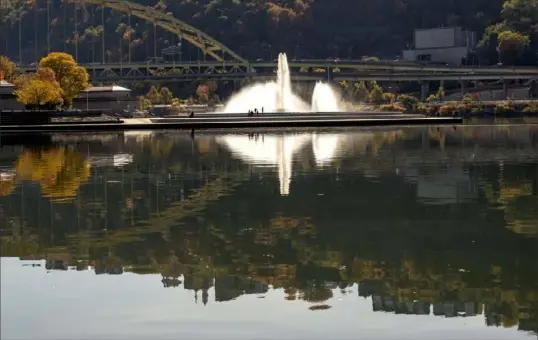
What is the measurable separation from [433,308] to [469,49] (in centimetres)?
17252

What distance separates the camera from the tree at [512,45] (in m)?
166

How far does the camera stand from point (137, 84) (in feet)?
549

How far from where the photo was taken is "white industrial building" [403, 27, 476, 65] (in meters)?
180

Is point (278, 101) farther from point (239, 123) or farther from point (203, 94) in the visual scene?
point (203, 94)

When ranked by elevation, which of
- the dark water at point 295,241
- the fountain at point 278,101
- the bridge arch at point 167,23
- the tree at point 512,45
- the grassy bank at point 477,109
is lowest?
the dark water at point 295,241

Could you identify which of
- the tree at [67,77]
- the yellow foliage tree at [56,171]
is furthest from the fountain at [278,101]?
the yellow foliage tree at [56,171]

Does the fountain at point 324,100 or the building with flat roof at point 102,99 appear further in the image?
the fountain at point 324,100

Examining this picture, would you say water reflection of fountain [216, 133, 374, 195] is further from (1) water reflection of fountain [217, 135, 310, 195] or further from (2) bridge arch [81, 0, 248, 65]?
(2) bridge arch [81, 0, 248, 65]

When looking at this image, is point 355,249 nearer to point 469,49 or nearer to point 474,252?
point 474,252

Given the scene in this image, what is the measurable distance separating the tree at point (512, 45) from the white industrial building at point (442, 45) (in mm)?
10981

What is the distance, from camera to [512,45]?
547ft

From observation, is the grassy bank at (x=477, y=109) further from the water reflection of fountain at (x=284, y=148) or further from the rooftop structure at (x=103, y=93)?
the water reflection of fountain at (x=284, y=148)

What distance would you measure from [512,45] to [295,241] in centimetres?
15330

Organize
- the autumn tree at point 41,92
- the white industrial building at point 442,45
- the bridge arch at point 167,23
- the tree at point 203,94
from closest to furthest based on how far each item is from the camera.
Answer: the autumn tree at point 41,92 → the bridge arch at point 167,23 → the tree at point 203,94 → the white industrial building at point 442,45
